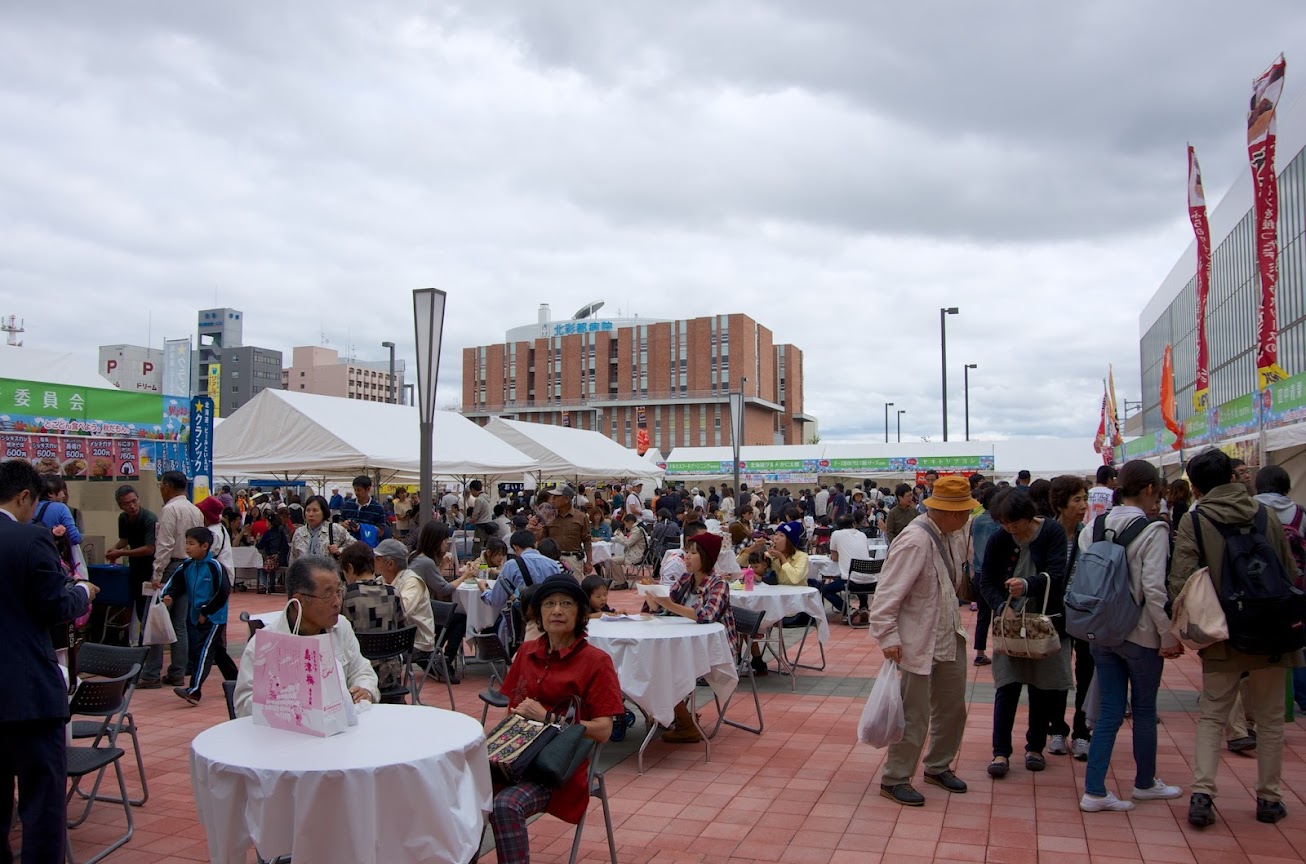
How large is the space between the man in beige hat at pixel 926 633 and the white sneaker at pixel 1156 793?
2.67 feet

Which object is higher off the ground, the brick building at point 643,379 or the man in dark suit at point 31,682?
the brick building at point 643,379

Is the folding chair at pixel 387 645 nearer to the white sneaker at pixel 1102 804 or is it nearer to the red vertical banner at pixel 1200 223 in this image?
the white sneaker at pixel 1102 804

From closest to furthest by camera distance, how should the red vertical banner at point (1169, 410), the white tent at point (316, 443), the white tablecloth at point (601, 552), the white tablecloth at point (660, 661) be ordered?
1. the white tablecloth at point (660, 661)
2. the white tent at point (316, 443)
3. the white tablecloth at point (601, 552)
4. the red vertical banner at point (1169, 410)

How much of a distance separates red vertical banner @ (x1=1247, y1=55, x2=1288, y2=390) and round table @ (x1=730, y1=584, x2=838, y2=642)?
527 cm

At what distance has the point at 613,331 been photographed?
8431cm

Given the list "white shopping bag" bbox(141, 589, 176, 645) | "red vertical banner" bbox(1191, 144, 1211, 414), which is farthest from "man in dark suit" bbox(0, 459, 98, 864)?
"red vertical banner" bbox(1191, 144, 1211, 414)

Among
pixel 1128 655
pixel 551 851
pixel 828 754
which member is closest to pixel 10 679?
pixel 551 851

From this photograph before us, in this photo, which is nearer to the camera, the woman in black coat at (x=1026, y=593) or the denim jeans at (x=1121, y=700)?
the denim jeans at (x=1121, y=700)

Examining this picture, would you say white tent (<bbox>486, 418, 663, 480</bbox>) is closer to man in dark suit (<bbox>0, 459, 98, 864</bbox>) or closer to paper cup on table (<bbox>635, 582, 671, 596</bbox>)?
paper cup on table (<bbox>635, 582, 671, 596</bbox>)

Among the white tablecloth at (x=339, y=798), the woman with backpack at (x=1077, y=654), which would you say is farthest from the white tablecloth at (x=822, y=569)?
the white tablecloth at (x=339, y=798)

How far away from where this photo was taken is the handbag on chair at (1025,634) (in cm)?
465

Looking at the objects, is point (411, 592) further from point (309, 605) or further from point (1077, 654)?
point (1077, 654)

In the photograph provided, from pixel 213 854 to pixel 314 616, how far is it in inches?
34.5

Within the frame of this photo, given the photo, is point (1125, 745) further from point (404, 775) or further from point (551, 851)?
point (404, 775)
